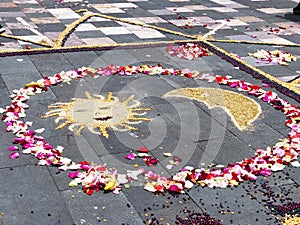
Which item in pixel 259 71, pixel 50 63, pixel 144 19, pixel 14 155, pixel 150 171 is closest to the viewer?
pixel 150 171

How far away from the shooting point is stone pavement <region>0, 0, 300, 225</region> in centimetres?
495

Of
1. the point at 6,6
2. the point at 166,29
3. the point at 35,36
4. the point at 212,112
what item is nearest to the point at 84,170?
the point at 212,112

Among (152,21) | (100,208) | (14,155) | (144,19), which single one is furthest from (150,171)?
(144,19)

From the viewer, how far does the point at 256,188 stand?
5367mm

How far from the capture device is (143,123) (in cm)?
653

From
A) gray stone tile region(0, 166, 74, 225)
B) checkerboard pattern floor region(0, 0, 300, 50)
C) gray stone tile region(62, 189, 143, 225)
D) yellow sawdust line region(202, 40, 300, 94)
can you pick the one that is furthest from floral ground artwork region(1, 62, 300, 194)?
checkerboard pattern floor region(0, 0, 300, 50)

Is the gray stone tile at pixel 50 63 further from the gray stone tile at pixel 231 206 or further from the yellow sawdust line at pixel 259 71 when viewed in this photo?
the gray stone tile at pixel 231 206

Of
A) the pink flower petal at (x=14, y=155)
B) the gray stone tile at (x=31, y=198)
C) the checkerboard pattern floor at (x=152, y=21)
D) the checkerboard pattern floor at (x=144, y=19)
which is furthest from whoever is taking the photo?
the checkerboard pattern floor at (x=144, y=19)

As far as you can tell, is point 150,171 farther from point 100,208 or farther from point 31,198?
point 31,198

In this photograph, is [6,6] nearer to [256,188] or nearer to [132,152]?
[132,152]

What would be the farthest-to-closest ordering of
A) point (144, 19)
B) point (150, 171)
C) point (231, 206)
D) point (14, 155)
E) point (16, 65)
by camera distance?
point (144, 19)
point (16, 65)
point (14, 155)
point (150, 171)
point (231, 206)

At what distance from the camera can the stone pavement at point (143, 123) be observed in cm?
495

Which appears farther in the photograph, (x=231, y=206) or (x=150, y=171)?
(x=150, y=171)

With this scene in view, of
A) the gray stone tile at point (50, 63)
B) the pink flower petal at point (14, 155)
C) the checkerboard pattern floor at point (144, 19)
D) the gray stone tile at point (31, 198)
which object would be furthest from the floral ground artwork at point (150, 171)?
the checkerboard pattern floor at point (144, 19)
